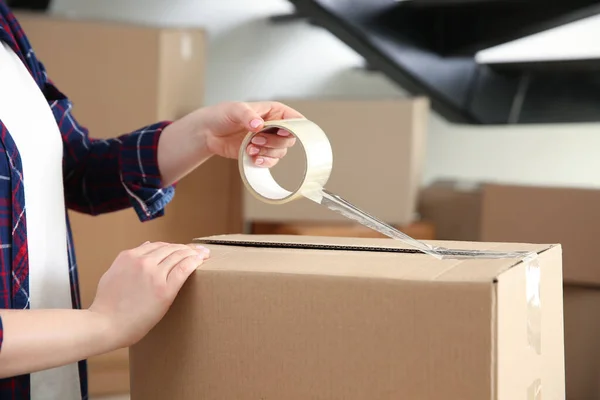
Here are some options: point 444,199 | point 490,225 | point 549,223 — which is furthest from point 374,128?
point 549,223

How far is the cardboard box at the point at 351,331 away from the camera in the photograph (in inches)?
23.6

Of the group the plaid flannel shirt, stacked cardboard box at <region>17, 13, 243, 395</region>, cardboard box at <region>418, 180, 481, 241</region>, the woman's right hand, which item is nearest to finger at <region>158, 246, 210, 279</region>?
the woman's right hand

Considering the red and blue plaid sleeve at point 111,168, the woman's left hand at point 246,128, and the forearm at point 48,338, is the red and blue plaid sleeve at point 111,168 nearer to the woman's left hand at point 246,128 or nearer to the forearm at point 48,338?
the woman's left hand at point 246,128

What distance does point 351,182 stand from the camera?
6.15 ft

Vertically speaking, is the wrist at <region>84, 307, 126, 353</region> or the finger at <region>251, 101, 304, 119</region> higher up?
the finger at <region>251, 101, 304, 119</region>

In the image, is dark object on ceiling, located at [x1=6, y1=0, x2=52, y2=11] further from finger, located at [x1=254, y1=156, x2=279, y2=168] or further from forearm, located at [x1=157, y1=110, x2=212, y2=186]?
finger, located at [x1=254, y1=156, x2=279, y2=168]

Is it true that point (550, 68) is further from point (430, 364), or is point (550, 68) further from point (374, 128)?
point (430, 364)

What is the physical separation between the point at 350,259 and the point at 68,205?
538 millimetres

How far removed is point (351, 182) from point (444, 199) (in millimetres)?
262

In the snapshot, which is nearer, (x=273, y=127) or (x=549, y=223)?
(x=273, y=127)

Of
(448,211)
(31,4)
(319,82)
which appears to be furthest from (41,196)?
(319,82)

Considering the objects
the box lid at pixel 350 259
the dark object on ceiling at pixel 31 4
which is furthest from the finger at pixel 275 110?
the dark object on ceiling at pixel 31 4

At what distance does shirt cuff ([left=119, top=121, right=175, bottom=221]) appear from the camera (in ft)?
3.34

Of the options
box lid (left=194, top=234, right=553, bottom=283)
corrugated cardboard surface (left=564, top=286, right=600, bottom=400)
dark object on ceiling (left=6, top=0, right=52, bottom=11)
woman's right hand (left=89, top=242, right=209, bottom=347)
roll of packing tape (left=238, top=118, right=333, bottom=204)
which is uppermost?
dark object on ceiling (left=6, top=0, right=52, bottom=11)
